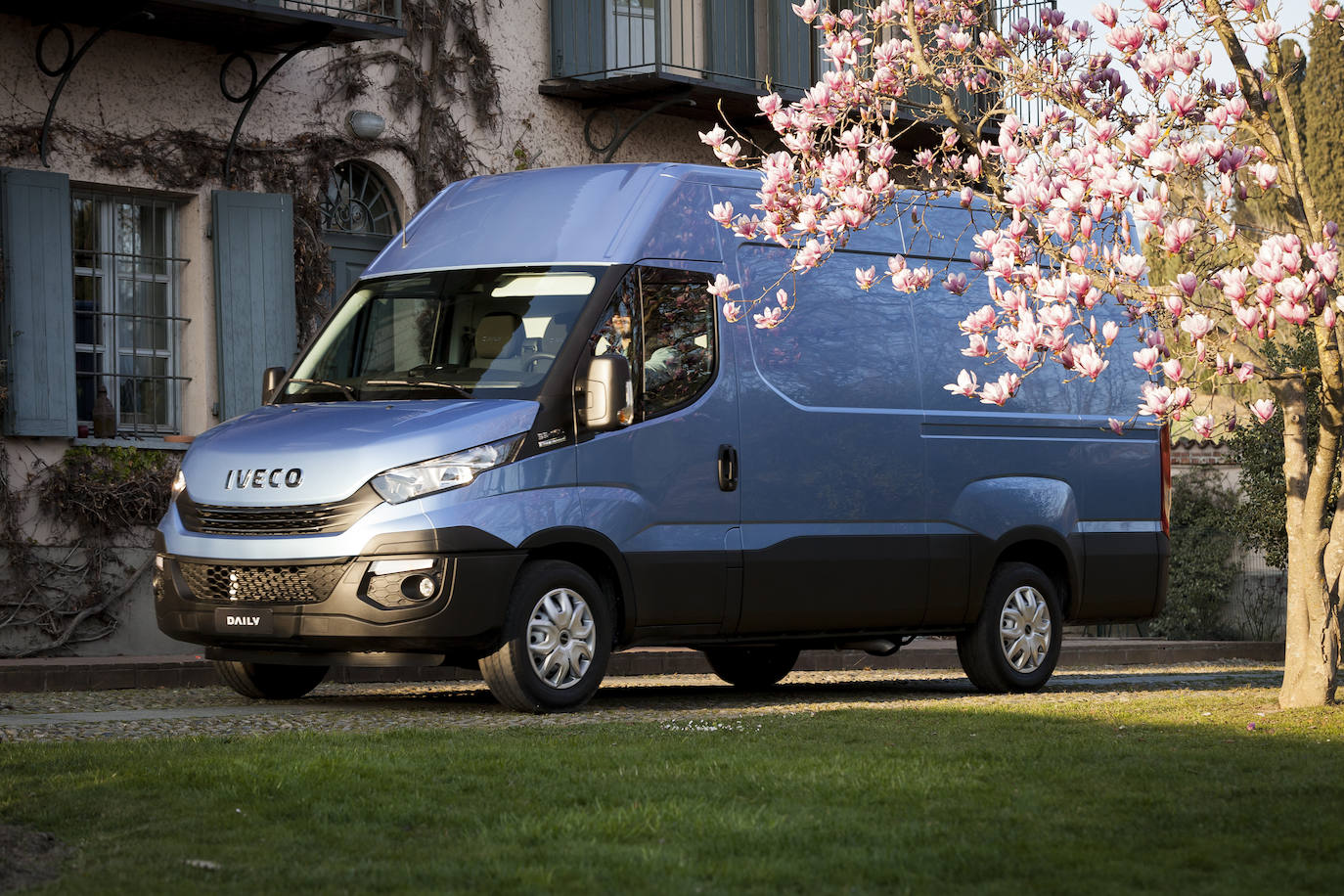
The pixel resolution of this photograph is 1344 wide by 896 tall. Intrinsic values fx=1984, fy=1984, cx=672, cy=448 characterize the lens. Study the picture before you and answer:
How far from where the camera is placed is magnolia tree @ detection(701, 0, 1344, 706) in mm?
8414

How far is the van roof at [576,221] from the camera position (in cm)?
1045

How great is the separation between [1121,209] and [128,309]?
936 centimetres

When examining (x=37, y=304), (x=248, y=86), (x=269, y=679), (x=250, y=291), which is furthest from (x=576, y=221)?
(x=248, y=86)

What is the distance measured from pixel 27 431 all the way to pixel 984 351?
26.5ft

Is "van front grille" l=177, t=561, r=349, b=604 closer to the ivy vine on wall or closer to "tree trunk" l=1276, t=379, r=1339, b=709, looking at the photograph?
"tree trunk" l=1276, t=379, r=1339, b=709

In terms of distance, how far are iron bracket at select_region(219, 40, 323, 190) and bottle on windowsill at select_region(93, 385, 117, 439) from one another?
2132 mm

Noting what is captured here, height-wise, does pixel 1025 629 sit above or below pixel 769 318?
below

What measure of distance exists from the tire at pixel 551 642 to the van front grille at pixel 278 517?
873 millimetres

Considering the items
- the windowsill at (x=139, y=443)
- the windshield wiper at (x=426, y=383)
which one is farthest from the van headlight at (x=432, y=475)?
the windowsill at (x=139, y=443)

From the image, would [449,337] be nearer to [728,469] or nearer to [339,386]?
[339,386]

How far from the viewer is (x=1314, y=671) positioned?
32.6 feet

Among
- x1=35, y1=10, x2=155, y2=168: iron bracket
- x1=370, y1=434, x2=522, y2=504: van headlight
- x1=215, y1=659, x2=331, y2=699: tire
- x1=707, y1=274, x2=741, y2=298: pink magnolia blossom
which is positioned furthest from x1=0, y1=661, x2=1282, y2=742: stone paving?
x1=35, y1=10, x2=155, y2=168: iron bracket

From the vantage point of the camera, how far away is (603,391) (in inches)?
Result: 388

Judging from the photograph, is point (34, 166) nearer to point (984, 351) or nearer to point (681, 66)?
point (681, 66)
